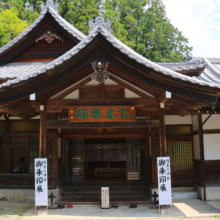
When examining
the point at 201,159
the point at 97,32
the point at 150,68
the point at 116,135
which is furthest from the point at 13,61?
the point at 201,159

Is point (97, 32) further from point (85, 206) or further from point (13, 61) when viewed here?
point (13, 61)

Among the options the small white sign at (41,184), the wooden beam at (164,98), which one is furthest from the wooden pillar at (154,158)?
the small white sign at (41,184)

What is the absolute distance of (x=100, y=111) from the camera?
24.6ft

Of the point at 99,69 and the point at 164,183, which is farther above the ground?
the point at 99,69

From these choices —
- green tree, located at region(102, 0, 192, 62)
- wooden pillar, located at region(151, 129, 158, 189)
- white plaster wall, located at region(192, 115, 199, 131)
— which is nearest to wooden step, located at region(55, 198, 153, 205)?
wooden pillar, located at region(151, 129, 158, 189)

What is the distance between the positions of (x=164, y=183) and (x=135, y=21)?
94.8 ft

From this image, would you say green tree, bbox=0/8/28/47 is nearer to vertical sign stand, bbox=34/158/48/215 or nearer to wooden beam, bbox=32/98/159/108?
wooden beam, bbox=32/98/159/108

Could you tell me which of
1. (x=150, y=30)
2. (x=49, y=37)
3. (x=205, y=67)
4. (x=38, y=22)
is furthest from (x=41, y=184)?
(x=150, y=30)

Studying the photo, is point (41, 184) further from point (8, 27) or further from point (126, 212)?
point (8, 27)

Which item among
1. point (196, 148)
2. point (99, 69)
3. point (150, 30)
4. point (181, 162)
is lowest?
point (181, 162)

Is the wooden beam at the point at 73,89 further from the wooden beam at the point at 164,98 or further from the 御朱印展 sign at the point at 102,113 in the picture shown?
the wooden beam at the point at 164,98

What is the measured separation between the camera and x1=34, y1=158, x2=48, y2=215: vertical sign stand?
23.7ft

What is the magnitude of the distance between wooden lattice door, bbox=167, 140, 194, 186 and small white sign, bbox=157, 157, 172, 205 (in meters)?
3.16

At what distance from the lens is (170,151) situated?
1038cm
